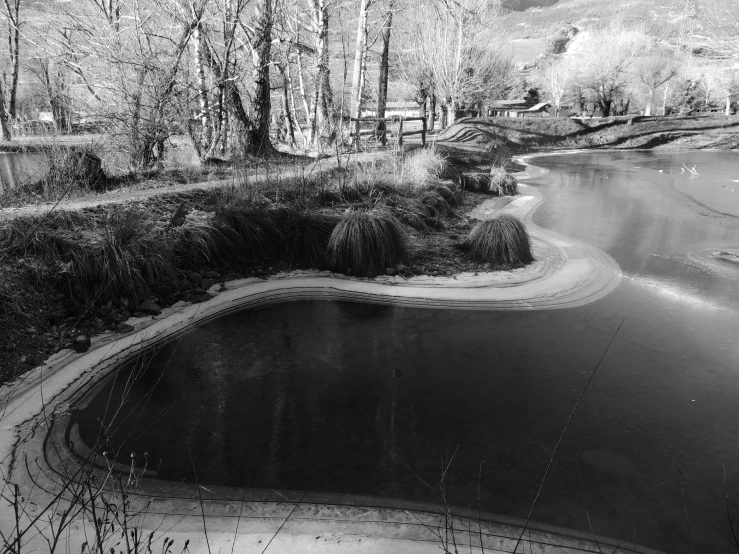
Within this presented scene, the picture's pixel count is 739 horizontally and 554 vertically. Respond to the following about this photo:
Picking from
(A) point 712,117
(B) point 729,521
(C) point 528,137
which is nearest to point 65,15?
(B) point 729,521

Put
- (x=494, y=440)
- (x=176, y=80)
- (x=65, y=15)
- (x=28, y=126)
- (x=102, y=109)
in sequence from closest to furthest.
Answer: (x=494, y=440)
(x=28, y=126)
(x=102, y=109)
(x=176, y=80)
(x=65, y=15)

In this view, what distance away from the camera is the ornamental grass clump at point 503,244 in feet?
21.6

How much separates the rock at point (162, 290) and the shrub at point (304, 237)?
1554 mm

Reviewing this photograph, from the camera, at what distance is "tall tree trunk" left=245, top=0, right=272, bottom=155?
993cm

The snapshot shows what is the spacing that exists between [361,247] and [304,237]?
0.76m

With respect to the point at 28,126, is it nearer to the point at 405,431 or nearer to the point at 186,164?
the point at 186,164

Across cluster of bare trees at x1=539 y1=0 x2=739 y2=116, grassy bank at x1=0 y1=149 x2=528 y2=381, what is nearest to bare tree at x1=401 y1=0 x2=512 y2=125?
cluster of bare trees at x1=539 y1=0 x2=739 y2=116

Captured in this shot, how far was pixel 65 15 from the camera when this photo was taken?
8.59 m

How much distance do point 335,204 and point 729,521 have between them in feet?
19.0

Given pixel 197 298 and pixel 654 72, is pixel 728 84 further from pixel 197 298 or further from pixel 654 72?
pixel 197 298

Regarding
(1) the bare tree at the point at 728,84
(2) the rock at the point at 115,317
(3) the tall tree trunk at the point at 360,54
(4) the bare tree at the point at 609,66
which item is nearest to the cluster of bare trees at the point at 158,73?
(3) the tall tree trunk at the point at 360,54

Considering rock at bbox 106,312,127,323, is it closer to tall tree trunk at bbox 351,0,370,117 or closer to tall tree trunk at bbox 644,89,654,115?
tall tree trunk at bbox 351,0,370,117

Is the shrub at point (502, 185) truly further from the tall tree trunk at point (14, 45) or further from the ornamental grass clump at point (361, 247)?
the tall tree trunk at point (14, 45)

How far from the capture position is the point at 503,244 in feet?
21.7
